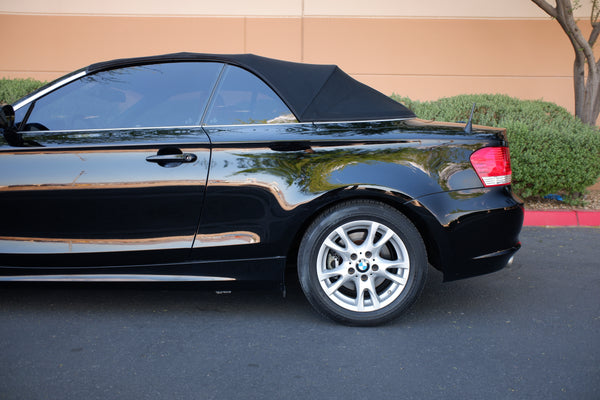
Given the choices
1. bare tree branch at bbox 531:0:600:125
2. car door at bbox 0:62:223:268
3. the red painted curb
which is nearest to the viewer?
car door at bbox 0:62:223:268

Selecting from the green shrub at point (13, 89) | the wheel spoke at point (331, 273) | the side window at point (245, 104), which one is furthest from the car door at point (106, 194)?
the green shrub at point (13, 89)

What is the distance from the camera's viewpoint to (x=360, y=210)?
3.68m

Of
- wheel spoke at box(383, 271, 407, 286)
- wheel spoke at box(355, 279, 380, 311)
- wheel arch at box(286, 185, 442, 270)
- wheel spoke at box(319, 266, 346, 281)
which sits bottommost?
wheel spoke at box(355, 279, 380, 311)

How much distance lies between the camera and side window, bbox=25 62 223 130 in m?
3.85

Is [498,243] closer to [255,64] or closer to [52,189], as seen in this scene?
[255,64]

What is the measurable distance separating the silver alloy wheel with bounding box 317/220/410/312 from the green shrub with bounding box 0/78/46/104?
20.3 ft

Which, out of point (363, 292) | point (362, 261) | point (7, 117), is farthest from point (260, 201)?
point (7, 117)

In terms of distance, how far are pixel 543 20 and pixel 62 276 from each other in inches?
361

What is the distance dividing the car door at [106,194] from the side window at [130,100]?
34 millimetres

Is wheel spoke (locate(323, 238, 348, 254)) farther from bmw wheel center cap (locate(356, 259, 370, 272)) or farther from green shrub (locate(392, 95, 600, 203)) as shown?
green shrub (locate(392, 95, 600, 203))

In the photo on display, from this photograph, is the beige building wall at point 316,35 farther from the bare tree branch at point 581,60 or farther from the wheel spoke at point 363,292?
the wheel spoke at point 363,292

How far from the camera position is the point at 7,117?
12.7 feet

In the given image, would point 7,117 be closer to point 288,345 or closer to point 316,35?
point 288,345

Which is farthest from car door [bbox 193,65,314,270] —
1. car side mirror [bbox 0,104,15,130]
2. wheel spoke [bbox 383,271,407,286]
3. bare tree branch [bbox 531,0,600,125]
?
bare tree branch [bbox 531,0,600,125]
